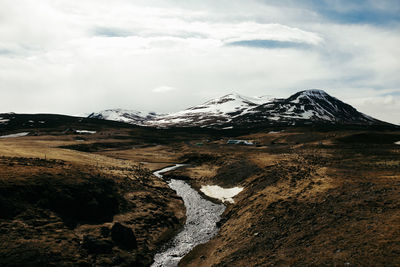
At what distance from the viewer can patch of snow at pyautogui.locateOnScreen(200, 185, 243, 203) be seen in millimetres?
55312

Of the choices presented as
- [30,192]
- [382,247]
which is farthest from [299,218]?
[30,192]

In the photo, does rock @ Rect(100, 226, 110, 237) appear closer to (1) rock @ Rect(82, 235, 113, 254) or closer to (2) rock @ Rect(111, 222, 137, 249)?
(2) rock @ Rect(111, 222, 137, 249)

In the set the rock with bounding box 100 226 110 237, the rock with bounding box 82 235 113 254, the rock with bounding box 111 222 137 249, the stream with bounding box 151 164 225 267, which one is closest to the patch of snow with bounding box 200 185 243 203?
the stream with bounding box 151 164 225 267

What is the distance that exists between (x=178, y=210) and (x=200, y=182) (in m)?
21.1

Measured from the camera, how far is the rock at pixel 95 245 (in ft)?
102

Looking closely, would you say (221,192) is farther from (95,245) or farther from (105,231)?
(95,245)

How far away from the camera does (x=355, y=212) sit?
2973 centimetres

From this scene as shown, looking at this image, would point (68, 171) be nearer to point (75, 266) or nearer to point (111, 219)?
point (111, 219)

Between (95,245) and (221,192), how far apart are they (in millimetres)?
33224

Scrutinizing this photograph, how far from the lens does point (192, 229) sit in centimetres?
4119

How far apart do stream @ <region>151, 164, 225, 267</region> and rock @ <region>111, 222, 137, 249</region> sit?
379 centimetres

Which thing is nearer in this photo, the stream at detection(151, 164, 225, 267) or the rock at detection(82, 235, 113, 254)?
the rock at detection(82, 235, 113, 254)

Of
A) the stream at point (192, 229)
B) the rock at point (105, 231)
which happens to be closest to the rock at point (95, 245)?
the rock at point (105, 231)

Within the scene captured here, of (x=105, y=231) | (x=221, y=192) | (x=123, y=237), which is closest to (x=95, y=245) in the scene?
(x=123, y=237)
